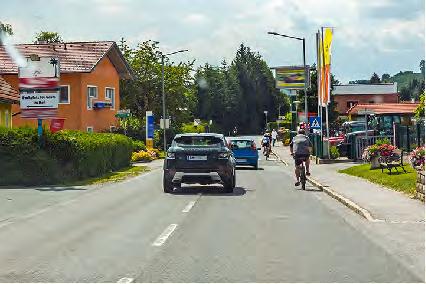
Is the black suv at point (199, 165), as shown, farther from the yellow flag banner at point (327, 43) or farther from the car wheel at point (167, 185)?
the yellow flag banner at point (327, 43)

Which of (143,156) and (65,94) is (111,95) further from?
(143,156)

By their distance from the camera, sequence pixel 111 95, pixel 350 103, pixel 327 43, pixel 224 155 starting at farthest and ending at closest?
1. pixel 350 103
2. pixel 111 95
3. pixel 327 43
4. pixel 224 155

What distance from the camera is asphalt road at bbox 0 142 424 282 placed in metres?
7.54

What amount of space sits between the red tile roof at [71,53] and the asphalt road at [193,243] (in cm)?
3011

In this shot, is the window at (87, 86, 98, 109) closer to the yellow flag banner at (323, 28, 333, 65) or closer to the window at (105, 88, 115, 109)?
the window at (105, 88, 115, 109)

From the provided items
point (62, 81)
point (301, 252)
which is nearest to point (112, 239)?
point (301, 252)

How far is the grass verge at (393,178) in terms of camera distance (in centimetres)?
1756

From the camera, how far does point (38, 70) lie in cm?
2489

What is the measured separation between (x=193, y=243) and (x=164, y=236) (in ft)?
2.84

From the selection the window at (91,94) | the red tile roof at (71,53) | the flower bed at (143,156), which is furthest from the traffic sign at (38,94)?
the window at (91,94)

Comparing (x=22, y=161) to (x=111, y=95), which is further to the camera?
(x=111, y=95)

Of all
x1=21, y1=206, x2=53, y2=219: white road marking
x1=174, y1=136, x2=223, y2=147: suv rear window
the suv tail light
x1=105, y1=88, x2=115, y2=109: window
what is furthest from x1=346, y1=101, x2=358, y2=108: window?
x1=21, y1=206, x2=53, y2=219: white road marking

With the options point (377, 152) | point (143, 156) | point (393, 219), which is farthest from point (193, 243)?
point (143, 156)

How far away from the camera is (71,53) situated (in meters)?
47.4
